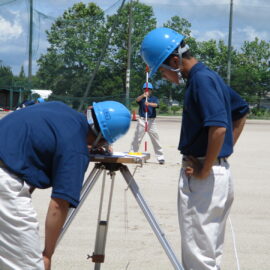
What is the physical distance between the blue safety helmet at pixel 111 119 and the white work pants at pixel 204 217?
549 mm

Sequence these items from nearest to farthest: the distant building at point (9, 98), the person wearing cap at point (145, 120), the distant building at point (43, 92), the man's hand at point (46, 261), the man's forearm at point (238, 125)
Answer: the man's hand at point (46, 261), the man's forearm at point (238, 125), the person wearing cap at point (145, 120), the distant building at point (43, 92), the distant building at point (9, 98)

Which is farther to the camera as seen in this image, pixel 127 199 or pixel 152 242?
pixel 127 199

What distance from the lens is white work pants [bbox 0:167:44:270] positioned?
2707 mm

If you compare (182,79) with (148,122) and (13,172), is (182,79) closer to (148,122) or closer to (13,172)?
(13,172)

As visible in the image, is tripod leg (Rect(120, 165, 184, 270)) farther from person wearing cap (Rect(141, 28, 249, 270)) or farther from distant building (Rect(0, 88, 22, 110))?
distant building (Rect(0, 88, 22, 110))

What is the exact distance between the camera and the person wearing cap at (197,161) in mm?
3039

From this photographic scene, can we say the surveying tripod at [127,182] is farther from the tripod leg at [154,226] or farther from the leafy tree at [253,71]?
the leafy tree at [253,71]

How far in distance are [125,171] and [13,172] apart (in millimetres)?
886

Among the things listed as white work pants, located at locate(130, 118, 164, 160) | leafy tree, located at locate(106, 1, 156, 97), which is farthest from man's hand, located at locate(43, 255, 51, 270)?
leafy tree, located at locate(106, 1, 156, 97)

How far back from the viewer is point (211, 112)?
2936 millimetres

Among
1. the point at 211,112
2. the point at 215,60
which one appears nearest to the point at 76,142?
the point at 211,112

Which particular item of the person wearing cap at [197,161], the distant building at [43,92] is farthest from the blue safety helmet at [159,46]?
the distant building at [43,92]

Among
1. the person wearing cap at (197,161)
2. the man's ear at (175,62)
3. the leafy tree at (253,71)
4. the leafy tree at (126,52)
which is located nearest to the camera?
the person wearing cap at (197,161)

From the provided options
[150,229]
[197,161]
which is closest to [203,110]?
[197,161]
